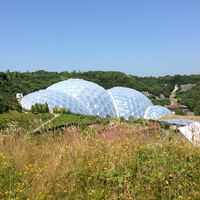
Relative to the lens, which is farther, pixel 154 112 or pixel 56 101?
pixel 154 112

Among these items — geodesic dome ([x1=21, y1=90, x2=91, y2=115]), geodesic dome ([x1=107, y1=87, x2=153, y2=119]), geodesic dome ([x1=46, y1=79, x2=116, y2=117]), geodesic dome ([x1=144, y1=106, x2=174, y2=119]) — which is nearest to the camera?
geodesic dome ([x1=21, y1=90, x2=91, y2=115])

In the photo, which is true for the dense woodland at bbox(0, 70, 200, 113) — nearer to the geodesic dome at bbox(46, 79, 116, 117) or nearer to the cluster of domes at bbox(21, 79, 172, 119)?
the geodesic dome at bbox(46, 79, 116, 117)

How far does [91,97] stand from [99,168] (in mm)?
34750

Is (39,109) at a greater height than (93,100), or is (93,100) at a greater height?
(39,109)

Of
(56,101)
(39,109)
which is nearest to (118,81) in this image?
(56,101)

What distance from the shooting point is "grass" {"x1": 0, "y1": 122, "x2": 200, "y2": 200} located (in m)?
3.96

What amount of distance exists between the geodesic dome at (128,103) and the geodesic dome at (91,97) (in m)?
0.97

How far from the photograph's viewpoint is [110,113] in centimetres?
3931

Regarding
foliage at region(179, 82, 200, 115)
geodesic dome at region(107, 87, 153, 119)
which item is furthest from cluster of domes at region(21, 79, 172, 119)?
foliage at region(179, 82, 200, 115)

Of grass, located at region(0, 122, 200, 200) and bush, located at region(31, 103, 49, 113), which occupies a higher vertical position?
grass, located at region(0, 122, 200, 200)

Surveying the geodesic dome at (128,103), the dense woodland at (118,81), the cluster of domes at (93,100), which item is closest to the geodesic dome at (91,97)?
the cluster of domes at (93,100)

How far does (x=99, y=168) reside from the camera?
14.9ft

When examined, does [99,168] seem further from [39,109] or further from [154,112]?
[154,112]

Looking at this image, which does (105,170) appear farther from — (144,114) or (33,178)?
(144,114)
